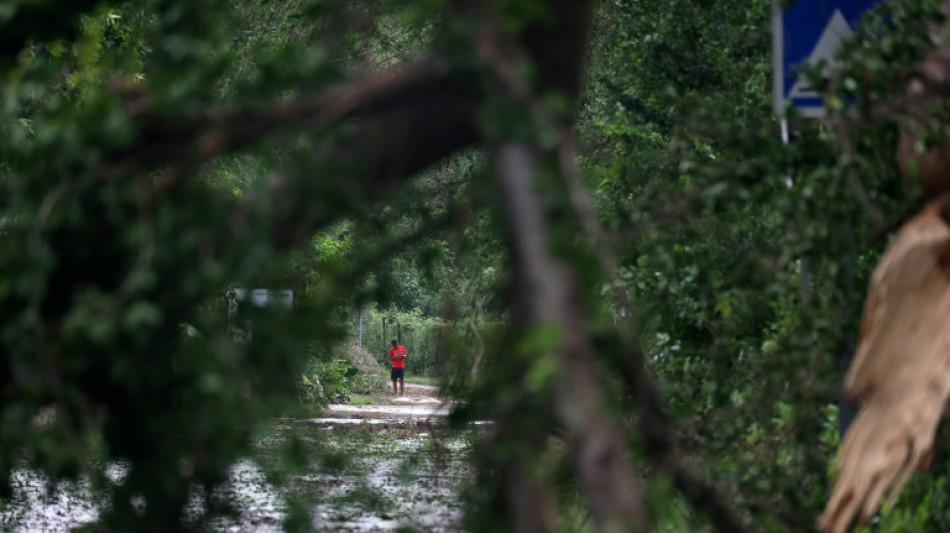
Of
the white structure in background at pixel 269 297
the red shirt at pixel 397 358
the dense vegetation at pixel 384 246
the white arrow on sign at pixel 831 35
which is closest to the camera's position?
the dense vegetation at pixel 384 246

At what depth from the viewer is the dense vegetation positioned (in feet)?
10.8

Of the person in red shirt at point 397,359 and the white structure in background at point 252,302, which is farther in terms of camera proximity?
the person in red shirt at point 397,359

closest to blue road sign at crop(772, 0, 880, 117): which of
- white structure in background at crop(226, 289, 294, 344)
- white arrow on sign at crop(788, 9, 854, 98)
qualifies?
white arrow on sign at crop(788, 9, 854, 98)

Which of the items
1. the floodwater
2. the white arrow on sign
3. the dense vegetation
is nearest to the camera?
the dense vegetation

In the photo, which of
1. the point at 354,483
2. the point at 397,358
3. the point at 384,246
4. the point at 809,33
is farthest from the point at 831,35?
the point at 397,358

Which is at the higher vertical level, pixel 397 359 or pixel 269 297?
pixel 269 297

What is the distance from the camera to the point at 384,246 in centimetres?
445

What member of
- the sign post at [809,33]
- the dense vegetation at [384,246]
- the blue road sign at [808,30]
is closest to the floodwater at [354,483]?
the dense vegetation at [384,246]

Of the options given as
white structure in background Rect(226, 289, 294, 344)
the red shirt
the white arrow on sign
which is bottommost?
the red shirt

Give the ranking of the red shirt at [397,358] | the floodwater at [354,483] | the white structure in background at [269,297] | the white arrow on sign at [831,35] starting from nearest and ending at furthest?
the white structure in background at [269,297] → the floodwater at [354,483] → the white arrow on sign at [831,35] → the red shirt at [397,358]

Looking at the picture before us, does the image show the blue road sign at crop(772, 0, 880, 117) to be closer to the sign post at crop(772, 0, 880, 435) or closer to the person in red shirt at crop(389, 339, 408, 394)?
the sign post at crop(772, 0, 880, 435)

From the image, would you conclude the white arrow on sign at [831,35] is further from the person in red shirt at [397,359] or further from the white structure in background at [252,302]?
the person in red shirt at [397,359]

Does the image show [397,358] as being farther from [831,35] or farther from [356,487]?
[356,487]

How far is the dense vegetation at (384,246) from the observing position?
3291mm
